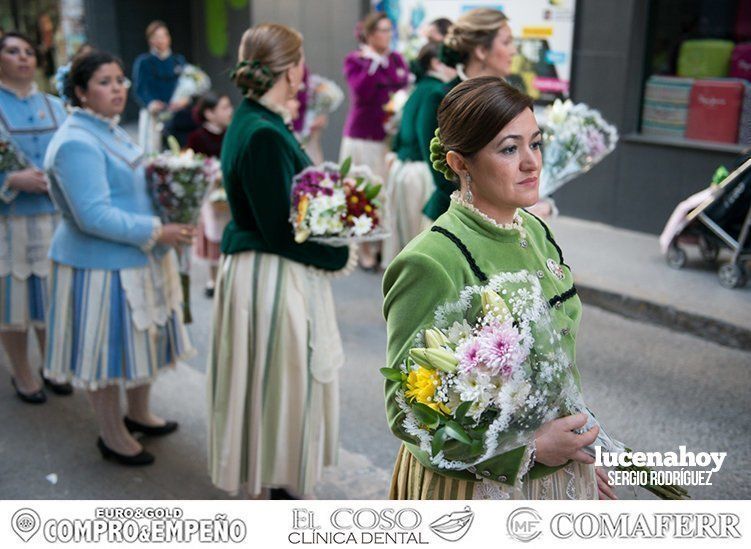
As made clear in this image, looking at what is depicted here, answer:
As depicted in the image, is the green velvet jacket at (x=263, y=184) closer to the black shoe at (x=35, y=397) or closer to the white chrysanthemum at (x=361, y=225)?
the white chrysanthemum at (x=361, y=225)

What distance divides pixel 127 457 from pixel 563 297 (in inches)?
121

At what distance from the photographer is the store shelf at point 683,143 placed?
8136 millimetres

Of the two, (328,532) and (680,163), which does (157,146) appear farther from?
(328,532)

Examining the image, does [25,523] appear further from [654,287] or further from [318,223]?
[654,287]

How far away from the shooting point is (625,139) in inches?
350

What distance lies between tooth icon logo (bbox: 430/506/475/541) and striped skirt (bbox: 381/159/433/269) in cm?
448

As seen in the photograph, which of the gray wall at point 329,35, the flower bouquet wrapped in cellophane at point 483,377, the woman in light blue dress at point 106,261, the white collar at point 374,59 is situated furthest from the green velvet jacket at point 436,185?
the gray wall at point 329,35

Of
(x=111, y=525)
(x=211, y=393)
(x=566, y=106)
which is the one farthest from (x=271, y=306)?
(x=566, y=106)

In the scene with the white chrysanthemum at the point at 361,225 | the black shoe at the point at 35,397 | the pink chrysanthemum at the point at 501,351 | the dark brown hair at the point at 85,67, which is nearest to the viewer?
the pink chrysanthemum at the point at 501,351

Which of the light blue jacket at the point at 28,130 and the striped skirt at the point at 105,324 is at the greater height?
the light blue jacket at the point at 28,130

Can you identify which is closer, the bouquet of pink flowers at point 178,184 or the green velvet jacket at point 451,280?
the green velvet jacket at point 451,280

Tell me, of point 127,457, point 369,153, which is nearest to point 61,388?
point 127,457

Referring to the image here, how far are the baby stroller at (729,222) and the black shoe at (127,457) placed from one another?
467 centimetres

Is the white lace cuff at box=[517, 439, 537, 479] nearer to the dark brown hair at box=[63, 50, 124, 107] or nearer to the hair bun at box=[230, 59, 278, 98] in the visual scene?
the hair bun at box=[230, 59, 278, 98]
